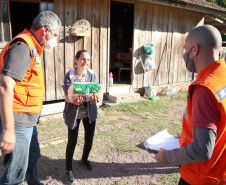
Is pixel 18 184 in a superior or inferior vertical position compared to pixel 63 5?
inferior

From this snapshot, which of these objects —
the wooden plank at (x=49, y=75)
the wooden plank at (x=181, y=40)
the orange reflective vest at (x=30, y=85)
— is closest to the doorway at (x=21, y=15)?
the wooden plank at (x=49, y=75)

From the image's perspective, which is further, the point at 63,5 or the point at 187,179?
the point at 63,5

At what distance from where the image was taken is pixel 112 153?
3.61 metres

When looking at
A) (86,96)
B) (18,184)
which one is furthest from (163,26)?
(18,184)

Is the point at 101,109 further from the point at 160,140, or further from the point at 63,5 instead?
the point at 160,140

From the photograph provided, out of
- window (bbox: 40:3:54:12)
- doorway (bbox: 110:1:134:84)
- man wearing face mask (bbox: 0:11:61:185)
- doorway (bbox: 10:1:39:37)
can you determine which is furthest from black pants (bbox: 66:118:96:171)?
doorway (bbox: 110:1:134:84)

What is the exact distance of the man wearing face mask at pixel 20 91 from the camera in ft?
5.18

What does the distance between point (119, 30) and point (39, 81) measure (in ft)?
34.2

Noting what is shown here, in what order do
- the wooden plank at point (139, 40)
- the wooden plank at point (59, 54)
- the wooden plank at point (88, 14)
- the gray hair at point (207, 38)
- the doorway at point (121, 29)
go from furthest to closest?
the doorway at point (121, 29)
the wooden plank at point (139, 40)
the wooden plank at point (88, 14)
the wooden plank at point (59, 54)
the gray hair at point (207, 38)

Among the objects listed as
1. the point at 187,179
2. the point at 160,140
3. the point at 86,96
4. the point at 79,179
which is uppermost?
the point at 86,96

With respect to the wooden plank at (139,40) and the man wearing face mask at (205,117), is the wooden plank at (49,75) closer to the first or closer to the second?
the wooden plank at (139,40)

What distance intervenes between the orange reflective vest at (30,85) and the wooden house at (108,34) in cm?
313

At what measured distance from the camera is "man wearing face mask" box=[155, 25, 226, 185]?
42.6 inches

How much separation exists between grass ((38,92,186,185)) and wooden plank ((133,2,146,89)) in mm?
889
